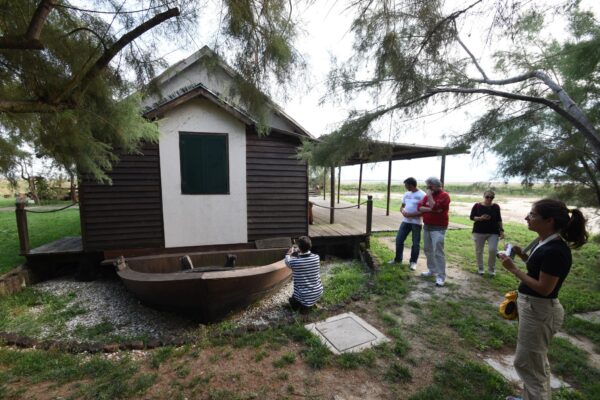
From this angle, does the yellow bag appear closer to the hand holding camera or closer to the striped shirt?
the hand holding camera

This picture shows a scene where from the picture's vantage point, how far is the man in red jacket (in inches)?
181

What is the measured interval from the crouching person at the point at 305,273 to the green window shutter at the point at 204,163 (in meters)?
3.02

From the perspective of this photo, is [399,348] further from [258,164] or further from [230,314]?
[258,164]

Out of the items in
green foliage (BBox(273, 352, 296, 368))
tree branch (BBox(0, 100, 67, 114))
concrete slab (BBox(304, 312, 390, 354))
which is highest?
tree branch (BBox(0, 100, 67, 114))

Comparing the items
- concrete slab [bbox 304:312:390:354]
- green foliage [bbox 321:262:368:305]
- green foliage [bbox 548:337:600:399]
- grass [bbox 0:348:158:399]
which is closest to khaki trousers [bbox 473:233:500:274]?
green foliage [bbox 548:337:600:399]

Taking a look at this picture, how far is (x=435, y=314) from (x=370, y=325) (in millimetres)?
990

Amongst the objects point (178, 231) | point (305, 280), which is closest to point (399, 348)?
Answer: point (305, 280)

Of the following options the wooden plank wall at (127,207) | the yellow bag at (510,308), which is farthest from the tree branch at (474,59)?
the wooden plank wall at (127,207)

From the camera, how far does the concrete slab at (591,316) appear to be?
3.62 m

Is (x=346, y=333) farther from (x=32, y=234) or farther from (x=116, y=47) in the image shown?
(x=32, y=234)

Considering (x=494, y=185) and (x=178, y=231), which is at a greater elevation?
(x=494, y=185)

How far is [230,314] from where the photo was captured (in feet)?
14.0

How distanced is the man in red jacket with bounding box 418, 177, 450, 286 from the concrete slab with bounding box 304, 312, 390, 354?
6.50ft

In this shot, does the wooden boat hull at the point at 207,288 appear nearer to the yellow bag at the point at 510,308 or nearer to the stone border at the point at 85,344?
the stone border at the point at 85,344
